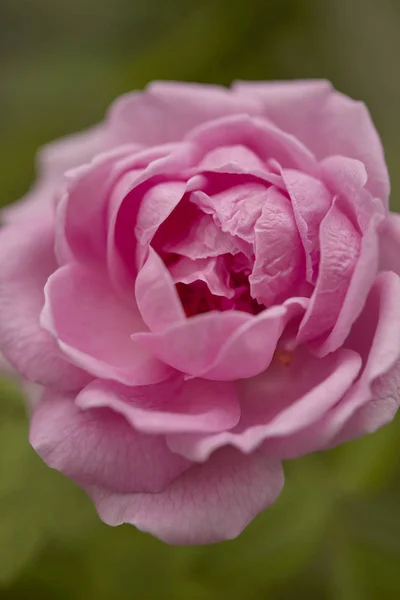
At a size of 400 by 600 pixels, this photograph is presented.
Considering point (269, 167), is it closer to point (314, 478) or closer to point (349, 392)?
point (349, 392)

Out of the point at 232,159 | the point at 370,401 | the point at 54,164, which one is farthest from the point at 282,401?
the point at 54,164

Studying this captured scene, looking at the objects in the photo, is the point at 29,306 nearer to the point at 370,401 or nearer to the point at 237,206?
the point at 237,206

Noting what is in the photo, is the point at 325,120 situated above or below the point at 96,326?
above

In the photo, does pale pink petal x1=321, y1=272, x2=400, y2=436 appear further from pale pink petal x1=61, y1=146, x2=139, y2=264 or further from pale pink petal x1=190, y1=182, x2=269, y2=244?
pale pink petal x1=61, y1=146, x2=139, y2=264

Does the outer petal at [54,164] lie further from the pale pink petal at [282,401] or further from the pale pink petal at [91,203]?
the pale pink petal at [282,401]

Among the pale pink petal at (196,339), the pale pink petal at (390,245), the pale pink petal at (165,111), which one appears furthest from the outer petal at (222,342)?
the pale pink petal at (165,111)

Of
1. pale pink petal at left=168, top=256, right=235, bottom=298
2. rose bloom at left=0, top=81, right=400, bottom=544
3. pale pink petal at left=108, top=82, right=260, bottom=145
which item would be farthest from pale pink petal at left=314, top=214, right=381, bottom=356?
pale pink petal at left=108, top=82, right=260, bottom=145
